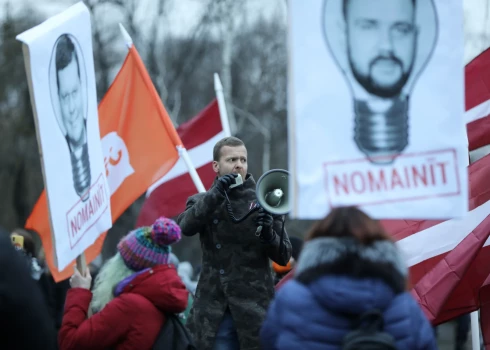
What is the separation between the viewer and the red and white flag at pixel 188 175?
9125 millimetres

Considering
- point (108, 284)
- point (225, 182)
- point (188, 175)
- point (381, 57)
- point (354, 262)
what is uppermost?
point (381, 57)

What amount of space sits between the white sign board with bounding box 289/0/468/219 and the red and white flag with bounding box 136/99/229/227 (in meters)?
5.03

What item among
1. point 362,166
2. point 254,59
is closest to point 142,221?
point 362,166

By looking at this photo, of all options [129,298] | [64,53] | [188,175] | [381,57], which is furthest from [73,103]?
[188,175]

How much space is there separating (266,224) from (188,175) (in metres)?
3.72

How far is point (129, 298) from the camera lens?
5.20 meters

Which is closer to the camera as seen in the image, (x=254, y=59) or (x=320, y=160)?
(x=320, y=160)

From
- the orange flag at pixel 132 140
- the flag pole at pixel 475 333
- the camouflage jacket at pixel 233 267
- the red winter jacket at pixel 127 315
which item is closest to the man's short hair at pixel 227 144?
the camouflage jacket at pixel 233 267

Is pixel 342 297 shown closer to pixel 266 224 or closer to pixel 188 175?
pixel 266 224

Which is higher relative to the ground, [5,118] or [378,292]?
[378,292]

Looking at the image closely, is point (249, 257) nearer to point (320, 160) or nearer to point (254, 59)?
point (320, 160)

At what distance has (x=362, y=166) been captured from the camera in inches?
158

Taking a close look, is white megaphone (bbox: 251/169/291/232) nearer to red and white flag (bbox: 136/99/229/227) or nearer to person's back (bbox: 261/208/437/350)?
person's back (bbox: 261/208/437/350)

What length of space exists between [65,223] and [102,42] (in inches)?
813
